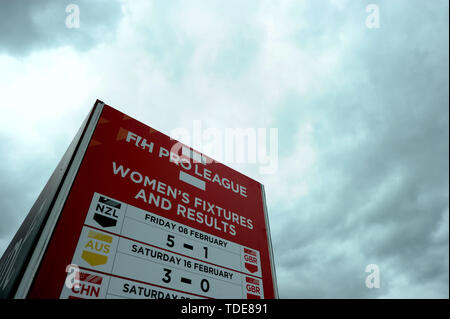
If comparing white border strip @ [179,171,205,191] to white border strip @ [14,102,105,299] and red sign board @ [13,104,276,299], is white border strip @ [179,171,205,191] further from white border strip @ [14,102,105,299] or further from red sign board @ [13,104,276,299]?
white border strip @ [14,102,105,299]

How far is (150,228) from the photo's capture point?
2.94m

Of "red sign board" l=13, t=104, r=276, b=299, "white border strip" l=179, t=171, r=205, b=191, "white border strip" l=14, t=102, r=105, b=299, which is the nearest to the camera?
"white border strip" l=14, t=102, r=105, b=299

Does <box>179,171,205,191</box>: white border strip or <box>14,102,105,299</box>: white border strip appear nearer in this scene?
<box>14,102,105,299</box>: white border strip

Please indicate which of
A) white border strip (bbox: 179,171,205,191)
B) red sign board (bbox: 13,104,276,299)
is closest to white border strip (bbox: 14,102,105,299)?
red sign board (bbox: 13,104,276,299)

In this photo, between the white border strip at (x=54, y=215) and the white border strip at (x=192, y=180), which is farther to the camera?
the white border strip at (x=192, y=180)

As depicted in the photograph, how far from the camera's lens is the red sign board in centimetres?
232

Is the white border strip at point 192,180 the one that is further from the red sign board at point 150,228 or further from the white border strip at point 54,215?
the white border strip at point 54,215

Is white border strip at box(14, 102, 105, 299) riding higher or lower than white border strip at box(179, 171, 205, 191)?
lower

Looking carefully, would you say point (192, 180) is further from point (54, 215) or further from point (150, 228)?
point (54, 215)

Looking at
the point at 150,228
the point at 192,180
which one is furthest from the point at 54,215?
the point at 192,180

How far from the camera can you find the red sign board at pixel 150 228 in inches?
91.5

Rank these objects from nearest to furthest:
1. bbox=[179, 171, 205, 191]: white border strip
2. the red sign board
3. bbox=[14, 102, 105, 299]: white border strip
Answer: bbox=[14, 102, 105, 299]: white border strip, the red sign board, bbox=[179, 171, 205, 191]: white border strip

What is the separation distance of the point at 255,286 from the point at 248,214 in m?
1.12

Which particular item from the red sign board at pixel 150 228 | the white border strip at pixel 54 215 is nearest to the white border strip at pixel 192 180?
the red sign board at pixel 150 228
